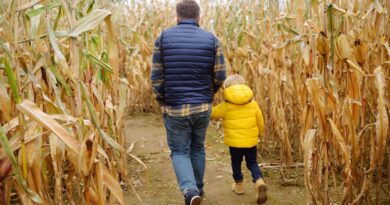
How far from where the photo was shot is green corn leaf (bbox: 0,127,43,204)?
4.05 ft

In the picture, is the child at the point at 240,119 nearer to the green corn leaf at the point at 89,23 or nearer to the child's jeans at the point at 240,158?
the child's jeans at the point at 240,158

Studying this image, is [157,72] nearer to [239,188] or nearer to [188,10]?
[188,10]

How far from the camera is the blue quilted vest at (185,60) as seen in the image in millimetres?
2805

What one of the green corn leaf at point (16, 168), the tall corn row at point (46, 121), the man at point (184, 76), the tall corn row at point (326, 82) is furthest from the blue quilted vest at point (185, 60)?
the green corn leaf at point (16, 168)

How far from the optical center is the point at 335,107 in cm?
214

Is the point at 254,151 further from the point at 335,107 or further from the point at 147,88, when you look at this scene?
the point at 147,88

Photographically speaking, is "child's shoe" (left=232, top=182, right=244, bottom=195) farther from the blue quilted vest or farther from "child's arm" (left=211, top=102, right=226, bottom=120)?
the blue quilted vest

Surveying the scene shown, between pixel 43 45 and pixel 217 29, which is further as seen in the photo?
pixel 217 29

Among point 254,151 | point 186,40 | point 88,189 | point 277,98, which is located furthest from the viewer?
point 277,98

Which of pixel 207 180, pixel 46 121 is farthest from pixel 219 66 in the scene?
pixel 46 121

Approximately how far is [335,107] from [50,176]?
5.34ft

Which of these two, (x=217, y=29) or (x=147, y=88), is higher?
(x=217, y=29)

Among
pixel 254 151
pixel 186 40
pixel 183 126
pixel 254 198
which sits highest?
pixel 186 40

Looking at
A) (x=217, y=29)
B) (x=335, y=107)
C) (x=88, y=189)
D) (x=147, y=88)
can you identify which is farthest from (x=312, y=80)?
(x=147, y=88)
